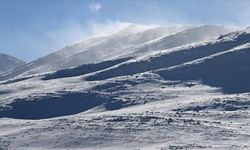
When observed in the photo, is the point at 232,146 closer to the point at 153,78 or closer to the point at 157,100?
the point at 157,100

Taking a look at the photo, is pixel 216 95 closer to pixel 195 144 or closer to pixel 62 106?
pixel 62 106

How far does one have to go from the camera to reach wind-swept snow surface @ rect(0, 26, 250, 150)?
298 feet

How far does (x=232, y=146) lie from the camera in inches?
3214

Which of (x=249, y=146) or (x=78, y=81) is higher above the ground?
(x=78, y=81)

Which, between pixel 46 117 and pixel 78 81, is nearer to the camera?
pixel 46 117

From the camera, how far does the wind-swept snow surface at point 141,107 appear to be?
90875 mm

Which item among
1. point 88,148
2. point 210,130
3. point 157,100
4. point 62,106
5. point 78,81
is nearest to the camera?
point 88,148

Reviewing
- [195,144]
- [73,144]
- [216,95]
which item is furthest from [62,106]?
[195,144]

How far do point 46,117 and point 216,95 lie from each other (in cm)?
3800

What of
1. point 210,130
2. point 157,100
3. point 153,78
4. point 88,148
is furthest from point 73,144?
point 153,78

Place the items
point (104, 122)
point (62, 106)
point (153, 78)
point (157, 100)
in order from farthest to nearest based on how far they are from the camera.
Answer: point (153, 78) < point (62, 106) < point (157, 100) < point (104, 122)

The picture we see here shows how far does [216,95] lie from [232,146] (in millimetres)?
65148

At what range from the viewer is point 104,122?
10794 cm

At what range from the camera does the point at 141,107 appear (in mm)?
133500
